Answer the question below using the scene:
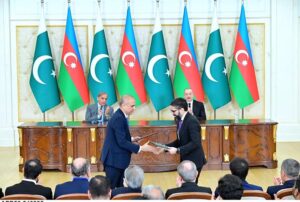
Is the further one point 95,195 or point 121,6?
point 121,6

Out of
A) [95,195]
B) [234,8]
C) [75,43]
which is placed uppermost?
[234,8]

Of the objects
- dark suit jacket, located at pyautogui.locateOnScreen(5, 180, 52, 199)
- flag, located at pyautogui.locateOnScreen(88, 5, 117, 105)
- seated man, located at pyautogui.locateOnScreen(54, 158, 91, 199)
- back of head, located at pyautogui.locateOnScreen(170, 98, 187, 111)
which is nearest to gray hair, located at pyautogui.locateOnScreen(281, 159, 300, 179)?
back of head, located at pyautogui.locateOnScreen(170, 98, 187, 111)

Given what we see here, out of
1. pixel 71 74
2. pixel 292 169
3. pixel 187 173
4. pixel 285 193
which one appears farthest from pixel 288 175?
pixel 71 74

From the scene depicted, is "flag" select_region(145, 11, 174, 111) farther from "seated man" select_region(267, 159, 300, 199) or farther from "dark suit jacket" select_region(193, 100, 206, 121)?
"seated man" select_region(267, 159, 300, 199)

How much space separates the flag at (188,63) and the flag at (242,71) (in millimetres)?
687

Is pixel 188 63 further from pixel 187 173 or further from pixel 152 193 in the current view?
pixel 152 193

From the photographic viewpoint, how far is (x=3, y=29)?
1062 cm

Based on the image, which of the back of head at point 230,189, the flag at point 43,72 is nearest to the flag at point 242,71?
the flag at point 43,72

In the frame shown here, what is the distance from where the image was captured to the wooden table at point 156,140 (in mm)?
8312

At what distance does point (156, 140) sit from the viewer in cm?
831

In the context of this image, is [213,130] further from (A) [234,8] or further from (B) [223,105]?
(A) [234,8]

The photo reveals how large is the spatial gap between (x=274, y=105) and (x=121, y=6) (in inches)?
145

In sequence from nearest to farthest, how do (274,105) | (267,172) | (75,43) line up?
(267,172), (75,43), (274,105)

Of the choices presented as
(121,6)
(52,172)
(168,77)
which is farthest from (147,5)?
(52,172)
